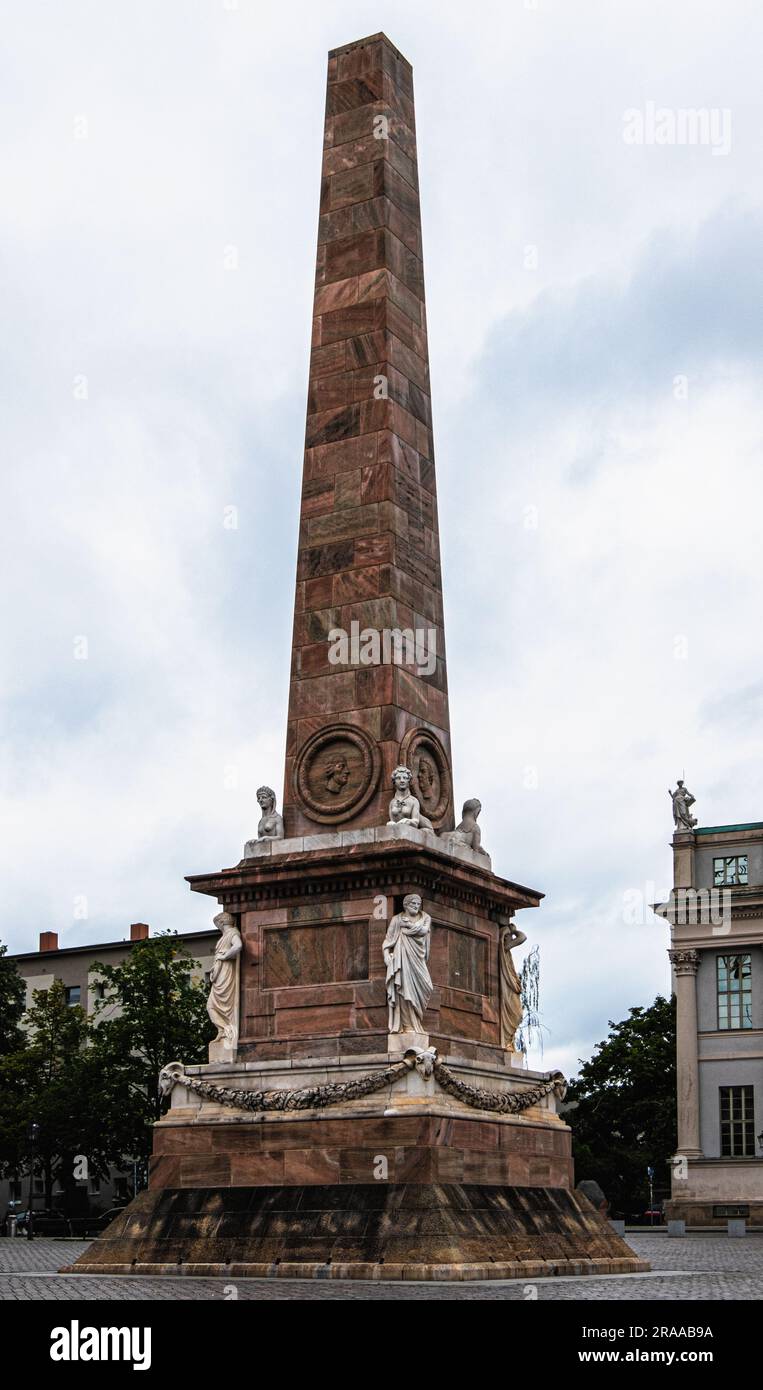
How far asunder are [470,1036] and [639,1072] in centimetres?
5747

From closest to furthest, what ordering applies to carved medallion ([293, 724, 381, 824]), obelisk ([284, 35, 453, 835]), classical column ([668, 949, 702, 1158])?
carved medallion ([293, 724, 381, 824])
obelisk ([284, 35, 453, 835])
classical column ([668, 949, 702, 1158])

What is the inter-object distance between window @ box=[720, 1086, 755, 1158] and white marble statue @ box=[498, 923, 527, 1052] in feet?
149

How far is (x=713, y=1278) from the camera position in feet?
83.6

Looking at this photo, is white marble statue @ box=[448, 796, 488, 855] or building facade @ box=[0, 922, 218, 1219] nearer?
white marble statue @ box=[448, 796, 488, 855]

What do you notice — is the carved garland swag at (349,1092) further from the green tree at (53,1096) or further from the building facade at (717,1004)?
the building facade at (717,1004)

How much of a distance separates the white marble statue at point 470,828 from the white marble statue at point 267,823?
8.55ft

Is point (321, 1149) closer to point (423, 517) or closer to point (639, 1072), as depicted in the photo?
point (423, 517)

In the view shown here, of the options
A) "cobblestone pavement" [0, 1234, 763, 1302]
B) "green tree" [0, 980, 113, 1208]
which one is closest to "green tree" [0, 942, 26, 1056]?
"green tree" [0, 980, 113, 1208]

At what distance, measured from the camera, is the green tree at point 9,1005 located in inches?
2638

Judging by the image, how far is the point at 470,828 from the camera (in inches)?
1053

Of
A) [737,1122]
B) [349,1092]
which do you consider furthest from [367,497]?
[737,1122]

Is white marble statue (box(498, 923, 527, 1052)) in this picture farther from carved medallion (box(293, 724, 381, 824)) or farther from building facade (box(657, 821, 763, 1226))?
building facade (box(657, 821, 763, 1226))

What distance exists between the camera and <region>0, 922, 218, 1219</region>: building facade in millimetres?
80000
